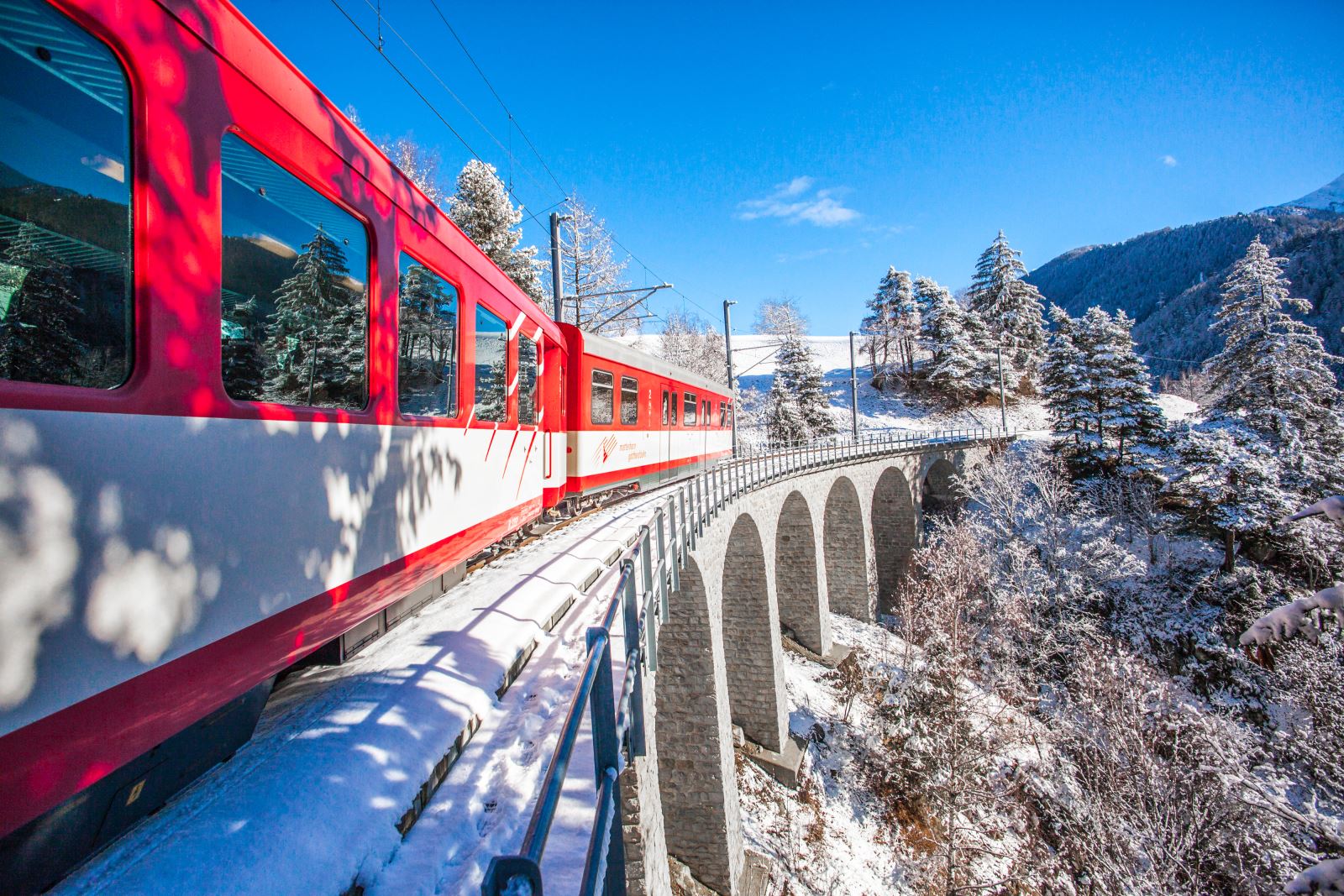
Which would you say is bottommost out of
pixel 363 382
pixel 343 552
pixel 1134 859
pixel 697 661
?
pixel 1134 859

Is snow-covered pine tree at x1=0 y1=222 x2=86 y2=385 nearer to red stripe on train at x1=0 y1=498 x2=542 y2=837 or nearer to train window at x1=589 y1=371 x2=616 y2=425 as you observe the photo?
red stripe on train at x1=0 y1=498 x2=542 y2=837

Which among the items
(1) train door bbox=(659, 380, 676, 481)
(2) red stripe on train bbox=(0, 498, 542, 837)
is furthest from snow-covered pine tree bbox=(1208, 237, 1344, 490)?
(2) red stripe on train bbox=(0, 498, 542, 837)

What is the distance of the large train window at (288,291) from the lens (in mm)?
2184

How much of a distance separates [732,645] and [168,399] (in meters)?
13.2

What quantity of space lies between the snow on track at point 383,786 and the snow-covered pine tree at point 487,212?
61.8 ft

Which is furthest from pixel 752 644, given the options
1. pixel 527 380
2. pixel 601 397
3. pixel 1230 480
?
pixel 1230 480

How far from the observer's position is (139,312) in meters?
1.75

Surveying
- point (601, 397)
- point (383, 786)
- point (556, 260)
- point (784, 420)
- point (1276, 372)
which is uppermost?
point (556, 260)

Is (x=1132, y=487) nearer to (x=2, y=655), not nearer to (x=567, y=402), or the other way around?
(x=567, y=402)

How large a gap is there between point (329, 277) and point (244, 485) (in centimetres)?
119

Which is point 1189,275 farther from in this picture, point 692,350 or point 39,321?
point 39,321

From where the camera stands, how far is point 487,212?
67.5 ft

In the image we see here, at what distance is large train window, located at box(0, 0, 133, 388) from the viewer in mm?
1471

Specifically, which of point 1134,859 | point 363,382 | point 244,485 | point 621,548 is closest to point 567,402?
point 621,548
